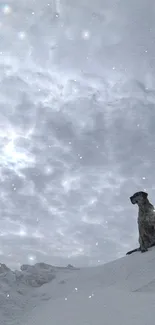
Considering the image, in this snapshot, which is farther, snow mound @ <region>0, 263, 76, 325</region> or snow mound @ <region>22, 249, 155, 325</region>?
snow mound @ <region>0, 263, 76, 325</region>

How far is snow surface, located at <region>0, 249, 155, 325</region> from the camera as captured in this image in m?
5.81

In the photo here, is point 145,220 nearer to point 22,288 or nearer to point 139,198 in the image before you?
point 139,198

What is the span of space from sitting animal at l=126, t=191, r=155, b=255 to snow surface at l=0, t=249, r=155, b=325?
63 cm

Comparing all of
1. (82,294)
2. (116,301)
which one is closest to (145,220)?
(82,294)

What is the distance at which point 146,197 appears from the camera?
543 inches

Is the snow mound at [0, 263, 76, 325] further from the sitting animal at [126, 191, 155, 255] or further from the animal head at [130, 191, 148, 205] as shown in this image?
the animal head at [130, 191, 148, 205]

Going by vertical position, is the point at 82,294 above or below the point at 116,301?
above

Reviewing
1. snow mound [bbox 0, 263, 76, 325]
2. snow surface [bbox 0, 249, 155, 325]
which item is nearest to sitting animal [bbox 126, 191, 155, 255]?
snow surface [bbox 0, 249, 155, 325]

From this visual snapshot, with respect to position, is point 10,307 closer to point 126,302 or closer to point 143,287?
point 143,287

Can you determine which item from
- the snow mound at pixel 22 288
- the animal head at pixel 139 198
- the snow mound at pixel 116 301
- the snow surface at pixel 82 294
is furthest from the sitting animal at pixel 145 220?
the snow mound at pixel 22 288

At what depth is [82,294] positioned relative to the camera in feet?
31.3

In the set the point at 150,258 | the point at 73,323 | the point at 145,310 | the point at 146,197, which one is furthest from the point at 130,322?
the point at 146,197

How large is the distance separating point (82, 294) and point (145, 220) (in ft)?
16.4

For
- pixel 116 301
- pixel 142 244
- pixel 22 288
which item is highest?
pixel 142 244
